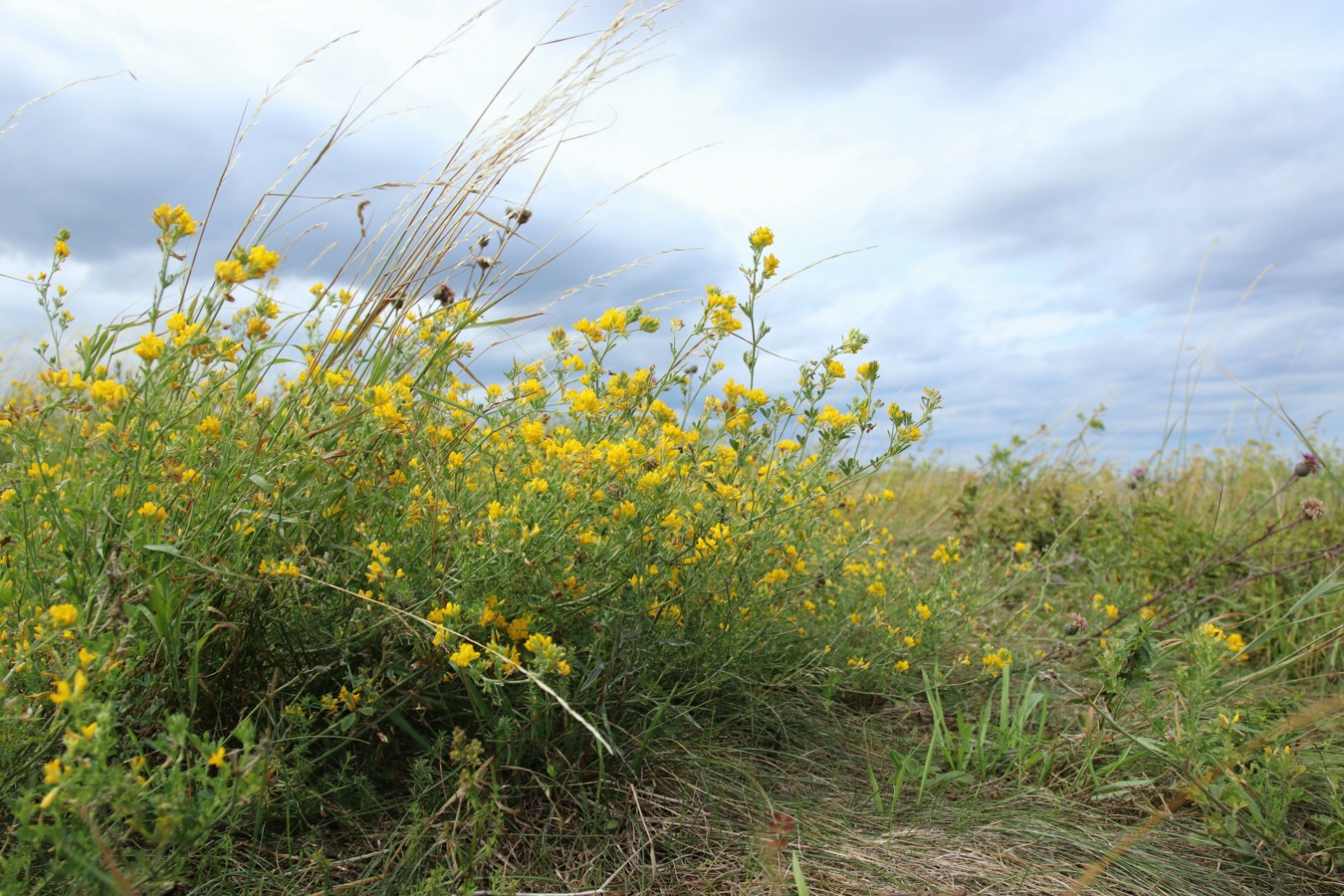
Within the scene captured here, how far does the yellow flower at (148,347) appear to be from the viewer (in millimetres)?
1628

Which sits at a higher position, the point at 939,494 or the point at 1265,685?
the point at 939,494

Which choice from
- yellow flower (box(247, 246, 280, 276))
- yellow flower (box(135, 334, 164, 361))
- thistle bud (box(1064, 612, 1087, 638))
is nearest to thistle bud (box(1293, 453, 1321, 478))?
thistle bud (box(1064, 612, 1087, 638))

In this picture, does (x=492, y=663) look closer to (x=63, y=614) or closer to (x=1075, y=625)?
(x=63, y=614)

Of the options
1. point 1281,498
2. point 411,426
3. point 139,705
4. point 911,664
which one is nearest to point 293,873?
point 139,705

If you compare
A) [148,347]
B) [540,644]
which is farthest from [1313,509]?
[148,347]

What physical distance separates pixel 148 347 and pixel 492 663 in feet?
3.03

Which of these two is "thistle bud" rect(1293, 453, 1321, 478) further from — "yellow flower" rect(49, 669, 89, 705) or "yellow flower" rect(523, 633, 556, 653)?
"yellow flower" rect(49, 669, 89, 705)

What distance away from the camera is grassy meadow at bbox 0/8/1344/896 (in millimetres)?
1614

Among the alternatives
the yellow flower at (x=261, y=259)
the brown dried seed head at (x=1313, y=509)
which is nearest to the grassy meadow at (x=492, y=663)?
the yellow flower at (x=261, y=259)

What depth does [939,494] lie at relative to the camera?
674 cm

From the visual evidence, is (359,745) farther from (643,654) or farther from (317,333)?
(317,333)

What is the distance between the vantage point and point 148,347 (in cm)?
163

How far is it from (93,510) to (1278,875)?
2.83m

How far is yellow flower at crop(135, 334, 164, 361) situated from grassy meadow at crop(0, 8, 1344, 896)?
16 millimetres
